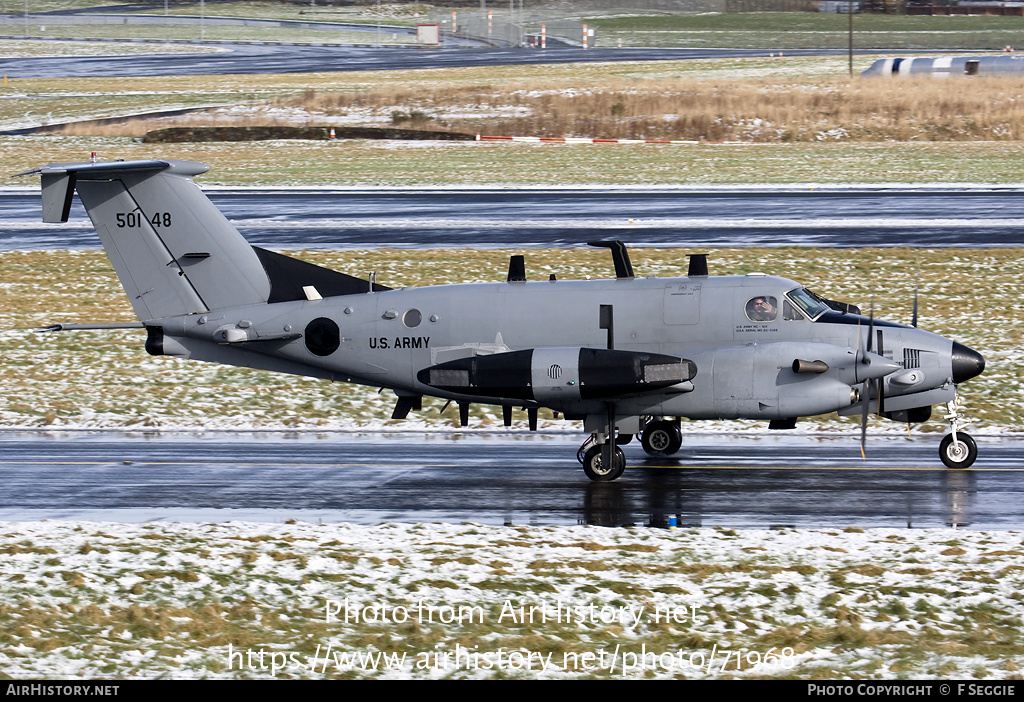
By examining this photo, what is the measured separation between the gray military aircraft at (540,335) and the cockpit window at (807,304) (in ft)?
0.11

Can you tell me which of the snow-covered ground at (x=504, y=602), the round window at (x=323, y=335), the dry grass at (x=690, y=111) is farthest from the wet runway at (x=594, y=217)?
the snow-covered ground at (x=504, y=602)

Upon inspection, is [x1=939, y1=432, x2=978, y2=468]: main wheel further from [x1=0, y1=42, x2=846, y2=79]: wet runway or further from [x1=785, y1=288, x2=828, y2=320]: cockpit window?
[x1=0, y1=42, x2=846, y2=79]: wet runway

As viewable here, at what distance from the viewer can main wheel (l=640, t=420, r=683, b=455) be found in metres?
20.1

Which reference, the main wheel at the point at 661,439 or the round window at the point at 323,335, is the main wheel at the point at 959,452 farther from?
the round window at the point at 323,335

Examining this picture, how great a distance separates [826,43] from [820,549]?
118684 mm

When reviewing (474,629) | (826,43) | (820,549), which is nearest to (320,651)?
(474,629)

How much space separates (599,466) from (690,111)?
55.0 meters

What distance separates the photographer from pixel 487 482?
18.6 m

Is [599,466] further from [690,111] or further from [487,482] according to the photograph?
[690,111]

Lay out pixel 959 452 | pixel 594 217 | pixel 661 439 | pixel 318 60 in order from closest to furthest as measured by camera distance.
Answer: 1. pixel 959 452
2. pixel 661 439
3. pixel 594 217
4. pixel 318 60

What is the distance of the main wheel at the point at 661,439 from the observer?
790 inches

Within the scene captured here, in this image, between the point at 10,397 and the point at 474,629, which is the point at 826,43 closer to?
the point at 10,397

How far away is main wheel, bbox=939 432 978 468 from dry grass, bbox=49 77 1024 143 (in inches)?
1955

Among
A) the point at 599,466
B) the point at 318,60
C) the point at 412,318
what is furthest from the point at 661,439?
the point at 318,60
